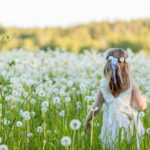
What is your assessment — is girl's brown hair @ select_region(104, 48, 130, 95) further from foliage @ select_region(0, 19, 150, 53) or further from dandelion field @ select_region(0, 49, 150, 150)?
foliage @ select_region(0, 19, 150, 53)

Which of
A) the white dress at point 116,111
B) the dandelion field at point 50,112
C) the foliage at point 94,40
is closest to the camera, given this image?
the dandelion field at point 50,112

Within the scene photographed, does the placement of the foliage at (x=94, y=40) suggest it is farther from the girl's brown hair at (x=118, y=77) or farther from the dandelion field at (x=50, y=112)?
the girl's brown hair at (x=118, y=77)

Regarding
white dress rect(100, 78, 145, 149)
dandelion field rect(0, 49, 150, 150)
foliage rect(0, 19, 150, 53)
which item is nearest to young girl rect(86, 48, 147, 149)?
white dress rect(100, 78, 145, 149)

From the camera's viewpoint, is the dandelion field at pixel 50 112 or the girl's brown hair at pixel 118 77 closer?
the dandelion field at pixel 50 112

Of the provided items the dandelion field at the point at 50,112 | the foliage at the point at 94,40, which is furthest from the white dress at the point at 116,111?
the foliage at the point at 94,40

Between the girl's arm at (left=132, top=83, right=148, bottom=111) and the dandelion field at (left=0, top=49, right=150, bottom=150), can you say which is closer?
the dandelion field at (left=0, top=49, right=150, bottom=150)

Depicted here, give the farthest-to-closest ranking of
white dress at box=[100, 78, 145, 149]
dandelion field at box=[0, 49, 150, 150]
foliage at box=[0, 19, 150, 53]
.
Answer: foliage at box=[0, 19, 150, 53] → white dress at box=[100, 78, 145, 149] → dandelion field at box=[0, 49, 150, 150]

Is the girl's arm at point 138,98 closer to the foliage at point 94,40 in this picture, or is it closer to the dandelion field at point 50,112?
the dandelion field at point 50,112

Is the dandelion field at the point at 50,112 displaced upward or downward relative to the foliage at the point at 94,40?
downward

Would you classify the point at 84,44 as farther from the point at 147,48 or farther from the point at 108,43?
the point at 147,48

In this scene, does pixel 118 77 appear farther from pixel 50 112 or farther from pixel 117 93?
pixel 50 112

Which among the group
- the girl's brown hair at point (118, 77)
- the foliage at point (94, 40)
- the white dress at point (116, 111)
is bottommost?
the white dress at point (116, 111)

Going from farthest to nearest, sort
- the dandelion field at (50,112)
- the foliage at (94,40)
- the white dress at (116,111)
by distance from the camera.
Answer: the foliage at (94,40)
the white dress at (116,111)
the dandelion field at (50,112)

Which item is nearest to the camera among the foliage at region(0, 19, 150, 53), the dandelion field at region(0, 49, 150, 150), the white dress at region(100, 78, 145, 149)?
the dandelion field at region(0, 49, 150, 150)
